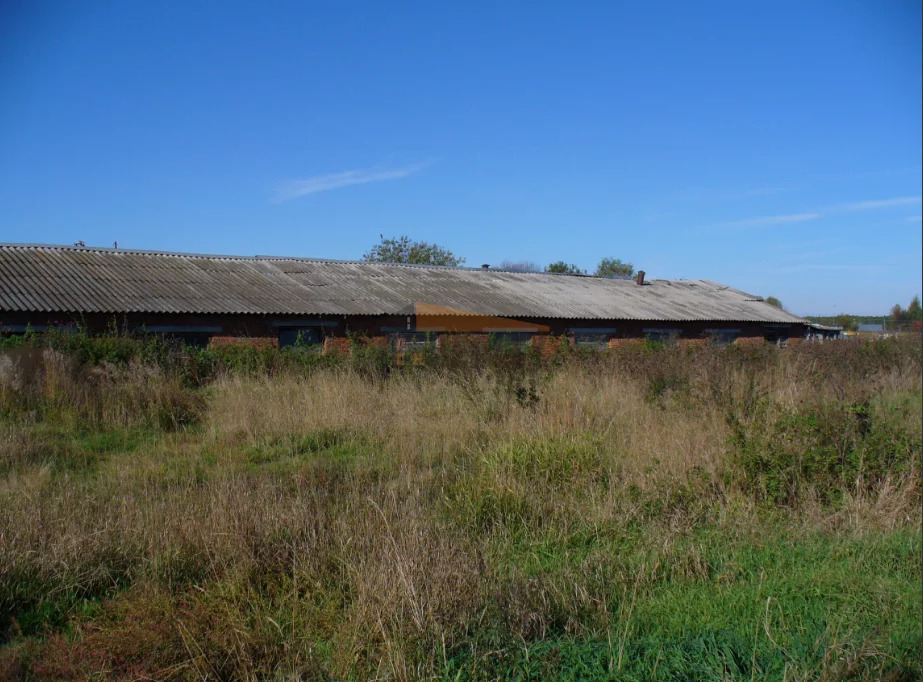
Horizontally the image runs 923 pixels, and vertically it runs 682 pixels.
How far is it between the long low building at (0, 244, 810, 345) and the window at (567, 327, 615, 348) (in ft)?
0.16

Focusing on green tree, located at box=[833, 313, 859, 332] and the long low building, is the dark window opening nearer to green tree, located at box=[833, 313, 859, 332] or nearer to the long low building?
the long low building

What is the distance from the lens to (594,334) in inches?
961

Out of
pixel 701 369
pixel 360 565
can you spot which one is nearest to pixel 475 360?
pixel 701 369

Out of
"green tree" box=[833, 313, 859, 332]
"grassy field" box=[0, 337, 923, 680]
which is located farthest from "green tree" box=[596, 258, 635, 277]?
"grassy field" box=[0, 337, 923, 680]

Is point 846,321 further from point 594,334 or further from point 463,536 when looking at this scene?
point 463,536

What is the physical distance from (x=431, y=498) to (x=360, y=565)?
1636 mm

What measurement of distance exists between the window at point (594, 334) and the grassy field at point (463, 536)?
1513 centimetres

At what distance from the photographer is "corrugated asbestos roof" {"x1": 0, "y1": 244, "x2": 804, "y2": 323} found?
1714 centimetres

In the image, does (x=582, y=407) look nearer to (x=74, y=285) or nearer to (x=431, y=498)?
(x=431, y=498)

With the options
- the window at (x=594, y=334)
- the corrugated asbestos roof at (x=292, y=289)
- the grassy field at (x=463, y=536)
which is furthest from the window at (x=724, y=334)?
the grassy field at (x=463, y=536)

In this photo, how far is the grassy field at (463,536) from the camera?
126 inches

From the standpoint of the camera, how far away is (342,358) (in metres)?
11.9

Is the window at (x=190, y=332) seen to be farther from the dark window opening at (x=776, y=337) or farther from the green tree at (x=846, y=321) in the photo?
the green tree at (x=846, y=321)

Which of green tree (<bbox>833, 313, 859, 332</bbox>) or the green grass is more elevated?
green tree (<bbox>833, 313, 859, 332</bbox>)
